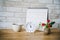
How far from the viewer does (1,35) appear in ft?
5.01

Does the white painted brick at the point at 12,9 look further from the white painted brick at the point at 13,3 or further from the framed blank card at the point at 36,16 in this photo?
Answer: the framed blank card at the point at 36,16

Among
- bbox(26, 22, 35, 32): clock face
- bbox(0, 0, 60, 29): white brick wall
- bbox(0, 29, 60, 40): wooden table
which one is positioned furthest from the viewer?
bbox(0, 0, 60, 29): white brick wall

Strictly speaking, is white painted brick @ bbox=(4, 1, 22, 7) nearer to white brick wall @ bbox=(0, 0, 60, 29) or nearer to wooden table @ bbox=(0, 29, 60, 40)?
white brick wall @ bbox=(0, 0, 60, 29)

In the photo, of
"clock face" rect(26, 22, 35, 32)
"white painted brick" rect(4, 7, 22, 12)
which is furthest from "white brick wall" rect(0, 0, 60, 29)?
"clock face" rect(26, 22, 35, 32)

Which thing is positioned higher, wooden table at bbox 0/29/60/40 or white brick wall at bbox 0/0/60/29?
white brick wall at bbox 0/0/60/29

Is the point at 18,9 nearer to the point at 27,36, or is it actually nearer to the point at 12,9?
the point at 12,9

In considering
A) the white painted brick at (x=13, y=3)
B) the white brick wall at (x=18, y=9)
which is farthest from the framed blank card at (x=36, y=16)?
the white painted brick at (x=13, y=3)

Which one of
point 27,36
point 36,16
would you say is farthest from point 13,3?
point 27,36

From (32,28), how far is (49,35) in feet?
0.87

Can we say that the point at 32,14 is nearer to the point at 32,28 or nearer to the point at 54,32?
the point at 32,28

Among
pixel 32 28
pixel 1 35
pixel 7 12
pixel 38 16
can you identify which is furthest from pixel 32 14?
pixel 1 35

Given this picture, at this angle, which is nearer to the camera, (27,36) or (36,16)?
(27,36)

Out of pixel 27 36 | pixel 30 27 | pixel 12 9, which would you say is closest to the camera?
pixel 27 36

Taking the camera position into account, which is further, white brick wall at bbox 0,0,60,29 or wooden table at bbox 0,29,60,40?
white brick wall at bbox 0,0,60,29
